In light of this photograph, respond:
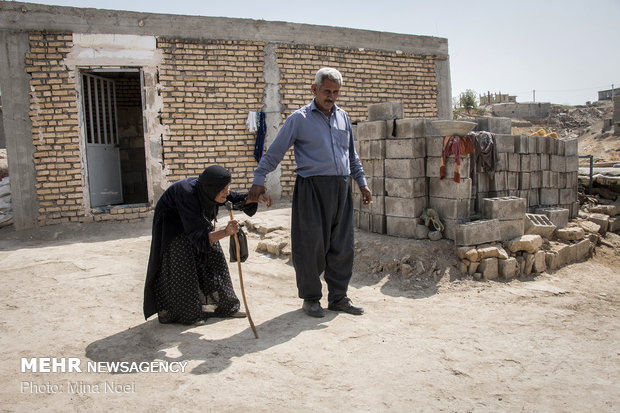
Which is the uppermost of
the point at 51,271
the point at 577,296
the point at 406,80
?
the point at 406,80

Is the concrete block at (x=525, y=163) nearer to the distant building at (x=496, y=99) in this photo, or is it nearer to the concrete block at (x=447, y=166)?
the concrete block at (x=447, y=166)

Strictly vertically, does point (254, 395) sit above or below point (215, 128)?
below

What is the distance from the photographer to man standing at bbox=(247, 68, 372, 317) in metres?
3.53

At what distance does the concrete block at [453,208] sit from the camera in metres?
5.33

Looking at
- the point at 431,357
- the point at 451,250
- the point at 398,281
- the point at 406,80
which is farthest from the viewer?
the point at 406,80

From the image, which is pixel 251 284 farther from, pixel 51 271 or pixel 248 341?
pixel 51 271

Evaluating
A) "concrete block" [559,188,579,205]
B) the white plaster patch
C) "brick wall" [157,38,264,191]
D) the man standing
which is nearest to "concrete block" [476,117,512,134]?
"concrete block" [559,188,579,205]

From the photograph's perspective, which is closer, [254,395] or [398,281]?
[254,395]

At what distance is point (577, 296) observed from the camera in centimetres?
449

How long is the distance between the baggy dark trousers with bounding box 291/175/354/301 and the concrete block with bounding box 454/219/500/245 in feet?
6.20

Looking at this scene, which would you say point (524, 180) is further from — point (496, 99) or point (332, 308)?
point (496, 99)

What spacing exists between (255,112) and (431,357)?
659 centimetres

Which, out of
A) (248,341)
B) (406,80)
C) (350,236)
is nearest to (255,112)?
(406,80)

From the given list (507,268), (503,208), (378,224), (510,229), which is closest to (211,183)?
(378,224)
